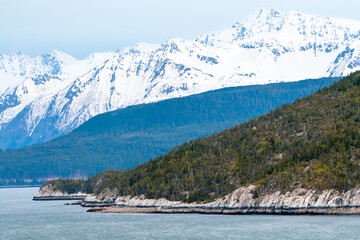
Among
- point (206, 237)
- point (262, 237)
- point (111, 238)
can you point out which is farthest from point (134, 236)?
point (262, 237)

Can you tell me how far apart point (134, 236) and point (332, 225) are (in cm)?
4525

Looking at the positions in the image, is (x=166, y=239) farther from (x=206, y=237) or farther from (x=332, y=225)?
(x=332, y=225)

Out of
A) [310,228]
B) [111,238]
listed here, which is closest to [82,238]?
[111,238]

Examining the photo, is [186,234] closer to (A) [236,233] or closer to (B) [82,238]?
(A) [236,233]

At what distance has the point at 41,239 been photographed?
200 m

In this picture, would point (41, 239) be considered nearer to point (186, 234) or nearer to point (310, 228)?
point (186, 234)

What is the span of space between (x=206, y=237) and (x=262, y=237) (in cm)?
1255

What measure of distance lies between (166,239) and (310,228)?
32516mm

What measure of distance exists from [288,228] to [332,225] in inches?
394

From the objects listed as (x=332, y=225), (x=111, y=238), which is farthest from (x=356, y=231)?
(x=111, y=238)

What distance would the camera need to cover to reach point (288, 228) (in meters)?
197

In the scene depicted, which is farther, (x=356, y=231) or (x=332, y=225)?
(x=332, y=225)

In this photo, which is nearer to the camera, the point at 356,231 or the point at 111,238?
the point at 356,231

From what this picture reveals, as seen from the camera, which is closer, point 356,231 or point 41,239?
point 356,231
